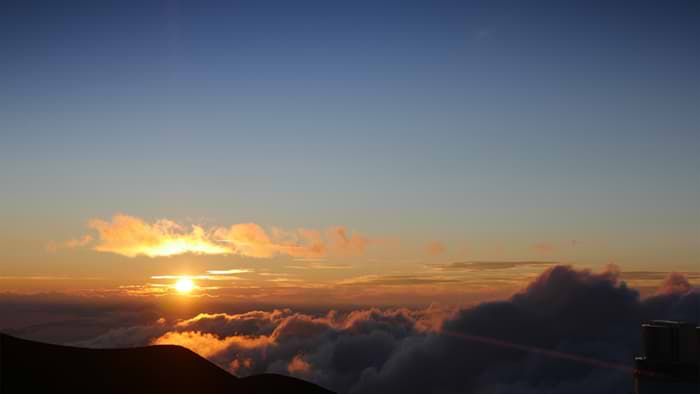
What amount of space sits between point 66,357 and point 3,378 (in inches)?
982

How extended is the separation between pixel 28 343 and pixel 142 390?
32440 mm

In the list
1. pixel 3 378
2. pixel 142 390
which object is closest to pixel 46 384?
pixel 3 378

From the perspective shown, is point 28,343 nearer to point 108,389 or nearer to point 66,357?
point 66,357

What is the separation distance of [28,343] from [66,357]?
399 inches

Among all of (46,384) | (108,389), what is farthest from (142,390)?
(46,384)

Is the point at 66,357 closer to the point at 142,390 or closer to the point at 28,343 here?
the point at 28,343

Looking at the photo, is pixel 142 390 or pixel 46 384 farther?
pixel 142 390

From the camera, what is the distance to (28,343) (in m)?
184

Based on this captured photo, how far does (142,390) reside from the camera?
195 metres

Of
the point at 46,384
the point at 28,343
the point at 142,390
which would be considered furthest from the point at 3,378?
the point at 142,390

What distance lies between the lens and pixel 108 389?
608 ft

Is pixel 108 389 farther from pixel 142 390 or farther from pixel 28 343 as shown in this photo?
pixel 28 343

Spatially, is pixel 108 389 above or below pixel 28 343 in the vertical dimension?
below

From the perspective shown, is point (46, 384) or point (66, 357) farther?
point (66, 357)
